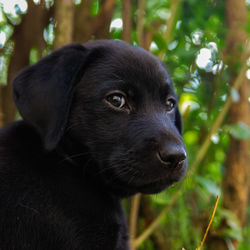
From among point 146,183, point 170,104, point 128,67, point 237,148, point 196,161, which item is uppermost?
point 128,67

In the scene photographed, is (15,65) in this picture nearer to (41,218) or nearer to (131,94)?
(131,94)

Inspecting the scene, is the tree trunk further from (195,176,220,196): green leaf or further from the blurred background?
(195,176,220,196): green leaf

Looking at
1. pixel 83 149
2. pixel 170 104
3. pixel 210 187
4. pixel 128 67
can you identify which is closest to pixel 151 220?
pixel 210 187

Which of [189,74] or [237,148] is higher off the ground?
[189,74]

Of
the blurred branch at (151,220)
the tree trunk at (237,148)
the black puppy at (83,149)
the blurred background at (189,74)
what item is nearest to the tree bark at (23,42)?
the blurred background at (189,74)

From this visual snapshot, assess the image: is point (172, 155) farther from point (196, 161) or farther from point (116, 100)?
point (196, 161)

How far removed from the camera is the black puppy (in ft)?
6.59

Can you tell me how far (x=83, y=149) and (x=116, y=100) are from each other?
0.29 m

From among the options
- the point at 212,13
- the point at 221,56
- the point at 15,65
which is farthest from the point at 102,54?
the point at 212,13

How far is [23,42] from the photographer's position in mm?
3602

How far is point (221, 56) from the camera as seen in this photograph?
3.74 meters

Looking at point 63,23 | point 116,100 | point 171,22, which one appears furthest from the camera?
point 171,22

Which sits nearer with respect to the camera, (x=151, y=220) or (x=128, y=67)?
(x=128, y=67)

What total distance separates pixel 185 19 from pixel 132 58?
1.71 m
